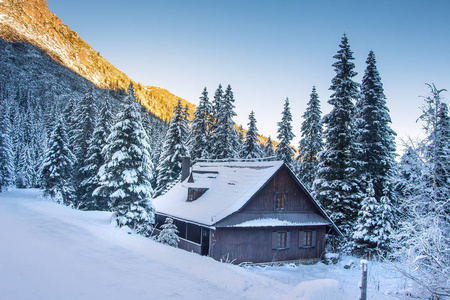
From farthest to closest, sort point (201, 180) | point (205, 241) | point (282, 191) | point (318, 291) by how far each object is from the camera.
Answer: point (201, 180) < point (282, 191) < point (205, 241) < point (318, 291)

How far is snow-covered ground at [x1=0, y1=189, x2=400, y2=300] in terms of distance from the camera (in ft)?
20.7

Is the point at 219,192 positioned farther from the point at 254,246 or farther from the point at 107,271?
the point at 107,271

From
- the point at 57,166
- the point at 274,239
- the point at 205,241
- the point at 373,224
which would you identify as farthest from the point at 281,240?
the point at 57,166

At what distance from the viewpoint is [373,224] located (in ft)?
73.2

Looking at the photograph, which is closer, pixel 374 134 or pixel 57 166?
pixel 374 134

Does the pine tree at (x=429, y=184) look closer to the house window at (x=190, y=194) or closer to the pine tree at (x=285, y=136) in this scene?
the house window at (x=190, y=194)

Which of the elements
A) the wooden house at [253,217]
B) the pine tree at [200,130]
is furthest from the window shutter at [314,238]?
the pine tree at [200,130]

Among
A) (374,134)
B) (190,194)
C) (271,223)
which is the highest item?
(374,134)

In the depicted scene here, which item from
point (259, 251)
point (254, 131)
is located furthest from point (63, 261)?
point (254, 131)

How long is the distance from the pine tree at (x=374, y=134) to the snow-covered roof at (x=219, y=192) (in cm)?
926

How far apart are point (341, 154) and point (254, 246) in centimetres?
1155

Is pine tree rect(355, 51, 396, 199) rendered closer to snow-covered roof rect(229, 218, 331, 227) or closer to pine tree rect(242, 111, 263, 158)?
snow-covered roof rect(229, 218, 331, 227)

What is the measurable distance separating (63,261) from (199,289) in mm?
3911

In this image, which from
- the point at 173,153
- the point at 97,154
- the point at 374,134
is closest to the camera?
the point at 374,134
